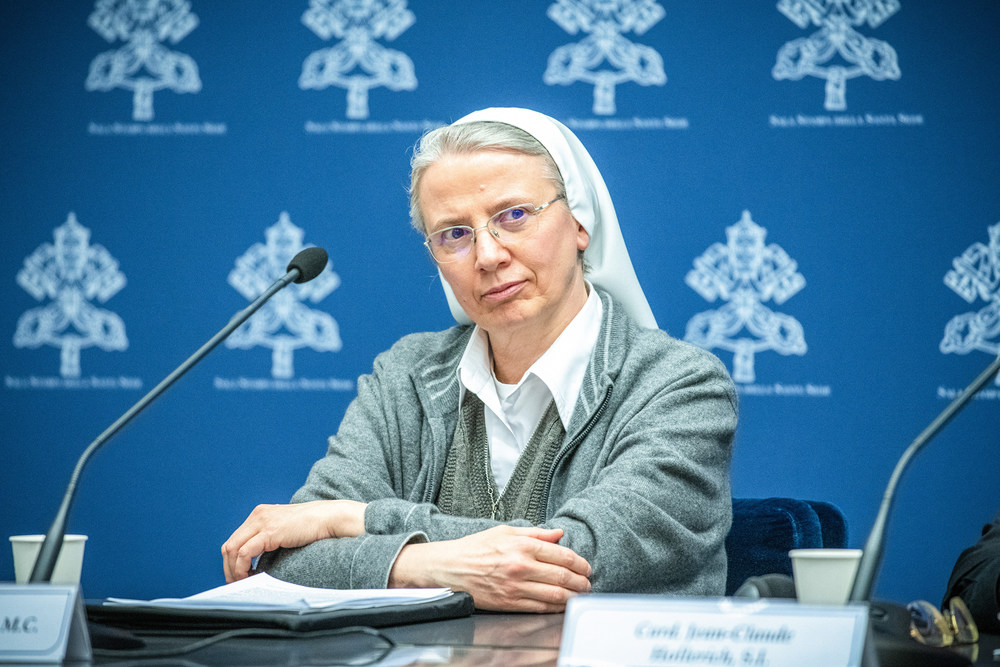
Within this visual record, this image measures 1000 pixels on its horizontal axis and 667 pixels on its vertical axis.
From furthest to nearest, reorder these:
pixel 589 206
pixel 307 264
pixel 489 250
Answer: pixel 589 206 → pixel 489 250 → pixel 307 264

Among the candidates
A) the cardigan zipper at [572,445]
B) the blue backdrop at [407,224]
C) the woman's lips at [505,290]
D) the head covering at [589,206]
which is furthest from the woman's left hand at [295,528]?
the blue backdrop at [407,224]

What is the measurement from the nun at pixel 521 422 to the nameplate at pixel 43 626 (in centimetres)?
59

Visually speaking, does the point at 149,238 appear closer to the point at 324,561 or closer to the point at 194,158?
the point at 194,158

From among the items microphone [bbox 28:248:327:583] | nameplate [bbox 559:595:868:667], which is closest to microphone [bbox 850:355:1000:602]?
nameplate [bbox 559:595:868:667]

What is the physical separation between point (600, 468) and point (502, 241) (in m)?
0.48

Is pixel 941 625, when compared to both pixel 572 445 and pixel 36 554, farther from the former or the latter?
pixel 36 554

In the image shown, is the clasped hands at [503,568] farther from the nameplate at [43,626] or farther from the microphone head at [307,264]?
the nameplate at [43,626]

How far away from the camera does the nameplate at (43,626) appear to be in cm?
93

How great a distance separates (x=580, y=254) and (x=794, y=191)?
1108 millimetres

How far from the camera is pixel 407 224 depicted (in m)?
3.08

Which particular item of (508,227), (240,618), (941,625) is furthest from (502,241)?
(941,625)

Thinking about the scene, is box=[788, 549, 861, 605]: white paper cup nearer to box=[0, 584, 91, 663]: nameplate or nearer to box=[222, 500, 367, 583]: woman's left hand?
box=[0, 584, 91, 663]: nameplate

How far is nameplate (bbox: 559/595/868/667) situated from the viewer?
792 mm

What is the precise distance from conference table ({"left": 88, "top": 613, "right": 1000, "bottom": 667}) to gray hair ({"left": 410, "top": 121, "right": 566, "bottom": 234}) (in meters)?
1.00
